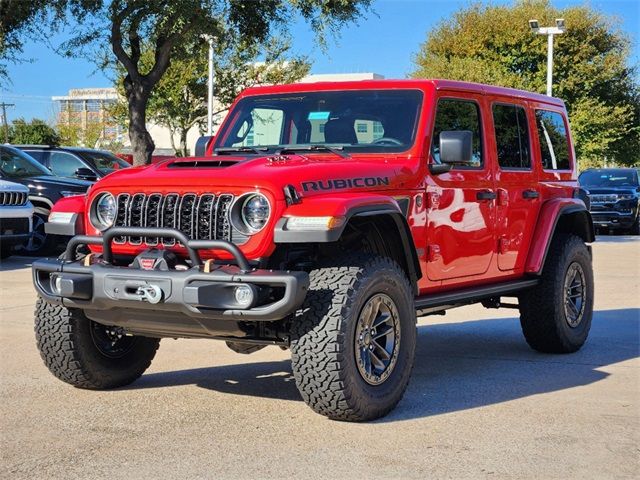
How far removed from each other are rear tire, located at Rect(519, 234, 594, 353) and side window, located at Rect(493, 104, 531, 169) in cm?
78

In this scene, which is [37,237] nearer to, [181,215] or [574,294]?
[574,294]

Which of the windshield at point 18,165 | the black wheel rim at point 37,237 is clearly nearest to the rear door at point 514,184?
the black wheel rim at point 37,237

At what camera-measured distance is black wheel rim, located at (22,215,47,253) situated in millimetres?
15293

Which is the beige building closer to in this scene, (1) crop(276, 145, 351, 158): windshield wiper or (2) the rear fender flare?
(1) crop(276, 145, 351, 158): windshield wiper

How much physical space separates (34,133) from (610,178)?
180 feet

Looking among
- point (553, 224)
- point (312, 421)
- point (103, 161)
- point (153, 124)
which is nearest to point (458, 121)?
point (553, 224)

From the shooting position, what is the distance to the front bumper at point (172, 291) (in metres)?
4.84

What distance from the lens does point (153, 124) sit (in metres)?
48.8

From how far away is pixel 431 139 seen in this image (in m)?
6.29

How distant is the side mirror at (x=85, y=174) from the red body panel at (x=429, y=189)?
32.3 feet

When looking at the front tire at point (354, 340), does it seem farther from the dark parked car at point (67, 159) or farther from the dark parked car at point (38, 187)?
the dark parked car at point (67, 159)

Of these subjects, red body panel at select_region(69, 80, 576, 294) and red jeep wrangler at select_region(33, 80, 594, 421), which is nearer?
red jeep wrangler at select_region(33, 80, 594, 421)

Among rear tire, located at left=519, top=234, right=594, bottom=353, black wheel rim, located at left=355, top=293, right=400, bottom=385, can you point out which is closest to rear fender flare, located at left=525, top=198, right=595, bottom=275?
rear tire, located at left=519, top=234, right=594, bottom=353

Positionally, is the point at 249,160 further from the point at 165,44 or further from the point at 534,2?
the point at 534,2
